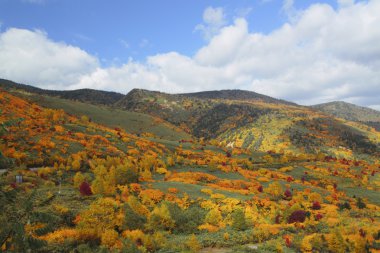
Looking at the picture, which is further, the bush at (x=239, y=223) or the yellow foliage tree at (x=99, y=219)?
the bush at (x=239, y=223)

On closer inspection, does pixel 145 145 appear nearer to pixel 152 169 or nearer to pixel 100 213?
pixel 152 169

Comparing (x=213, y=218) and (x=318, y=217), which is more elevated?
(x=318, y=217)

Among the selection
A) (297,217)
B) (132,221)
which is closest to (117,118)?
(297,217)

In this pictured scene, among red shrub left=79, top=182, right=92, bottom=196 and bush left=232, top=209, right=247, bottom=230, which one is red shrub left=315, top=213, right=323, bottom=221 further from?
red shrub left=79, top=182, right=92, bottom=196

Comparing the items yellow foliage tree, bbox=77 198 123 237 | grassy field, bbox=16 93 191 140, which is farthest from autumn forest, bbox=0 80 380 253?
grassy field, bbox=16 93 191 140

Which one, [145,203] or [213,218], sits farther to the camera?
[145,203]

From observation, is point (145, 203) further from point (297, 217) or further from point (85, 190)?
point (297, 217)

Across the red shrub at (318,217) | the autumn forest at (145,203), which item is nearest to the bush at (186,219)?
the autumn forest at (145,203)

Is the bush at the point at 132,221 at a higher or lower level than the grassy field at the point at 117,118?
lower

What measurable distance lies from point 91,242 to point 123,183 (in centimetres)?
2145

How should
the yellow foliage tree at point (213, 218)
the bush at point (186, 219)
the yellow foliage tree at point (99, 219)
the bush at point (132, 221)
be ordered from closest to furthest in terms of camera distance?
the yellow foliage tree at point (99, 219), the bush at point (132, 221), the bush at point (186, 219), the yellow foliage tree at point (213, 218)

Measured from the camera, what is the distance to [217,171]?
73.8 meters

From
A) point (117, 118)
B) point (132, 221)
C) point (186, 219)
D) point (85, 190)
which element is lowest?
point (85, 190)

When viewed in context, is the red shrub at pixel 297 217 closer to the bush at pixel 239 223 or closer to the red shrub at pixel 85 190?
the bush at pixel 239 223
